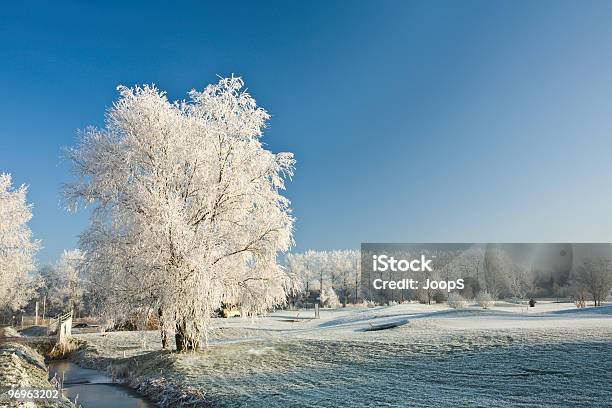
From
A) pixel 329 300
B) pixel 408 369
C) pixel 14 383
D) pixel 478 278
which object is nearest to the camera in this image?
pixel 14 383

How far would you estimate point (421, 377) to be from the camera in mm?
13656

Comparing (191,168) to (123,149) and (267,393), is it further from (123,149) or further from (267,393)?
(267,393)

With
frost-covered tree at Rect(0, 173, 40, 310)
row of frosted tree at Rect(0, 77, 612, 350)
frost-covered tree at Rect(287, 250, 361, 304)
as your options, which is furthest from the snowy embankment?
frost-covered tree at Rect(287, 250, 361, 304)

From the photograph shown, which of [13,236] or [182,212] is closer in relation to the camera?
[182,212]

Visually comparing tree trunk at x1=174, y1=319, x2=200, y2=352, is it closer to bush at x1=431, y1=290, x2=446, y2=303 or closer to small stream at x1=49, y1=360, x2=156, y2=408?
small stream at x1=49, y1=360, x2=156, y2=408

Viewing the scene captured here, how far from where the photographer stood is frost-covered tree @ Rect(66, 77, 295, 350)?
1792cm

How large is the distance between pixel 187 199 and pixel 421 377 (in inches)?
449

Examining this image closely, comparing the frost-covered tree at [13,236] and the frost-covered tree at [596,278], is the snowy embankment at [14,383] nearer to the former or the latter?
the frost-covered tree at [13,236]

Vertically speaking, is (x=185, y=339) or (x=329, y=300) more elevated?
(x=185, y=339)

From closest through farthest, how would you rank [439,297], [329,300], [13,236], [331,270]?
[13,236]
[439,297]
[329,300]
[331,270]

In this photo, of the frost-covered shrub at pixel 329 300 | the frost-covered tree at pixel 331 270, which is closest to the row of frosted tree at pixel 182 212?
the frost-covered shrub at pixel 329 300

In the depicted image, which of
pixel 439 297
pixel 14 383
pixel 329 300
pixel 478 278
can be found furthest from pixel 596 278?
pixel 14 383

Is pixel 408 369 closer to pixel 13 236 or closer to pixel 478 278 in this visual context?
pixel 13 236

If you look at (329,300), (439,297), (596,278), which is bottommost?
(329,300)
